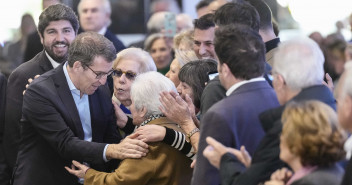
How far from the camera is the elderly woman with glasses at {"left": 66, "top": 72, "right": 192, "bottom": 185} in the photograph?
4605 millimetres

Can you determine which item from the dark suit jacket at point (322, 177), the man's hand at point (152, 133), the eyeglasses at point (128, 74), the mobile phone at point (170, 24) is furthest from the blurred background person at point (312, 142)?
the mobile phone at point (170, 24)

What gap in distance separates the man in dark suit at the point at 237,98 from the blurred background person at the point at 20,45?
7.36 m

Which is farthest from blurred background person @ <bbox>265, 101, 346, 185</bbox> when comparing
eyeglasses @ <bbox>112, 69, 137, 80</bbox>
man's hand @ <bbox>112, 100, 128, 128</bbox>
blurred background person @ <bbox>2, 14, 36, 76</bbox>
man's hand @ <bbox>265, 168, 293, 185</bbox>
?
blurred background person @ <bbox>2, 14, 36, 76</bbox>

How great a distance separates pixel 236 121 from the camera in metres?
4.00

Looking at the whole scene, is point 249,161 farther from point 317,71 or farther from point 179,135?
point 179,135

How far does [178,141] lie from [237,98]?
731 mm

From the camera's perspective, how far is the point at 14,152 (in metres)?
6.03

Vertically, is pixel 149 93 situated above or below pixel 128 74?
above

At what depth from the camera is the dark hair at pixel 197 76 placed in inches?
204

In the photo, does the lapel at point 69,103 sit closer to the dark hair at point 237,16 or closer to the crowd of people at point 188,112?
the crowd of people at point 188,112

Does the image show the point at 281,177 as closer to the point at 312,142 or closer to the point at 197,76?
the point at 312,142

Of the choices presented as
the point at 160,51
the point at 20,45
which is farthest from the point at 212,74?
the point at 20,45

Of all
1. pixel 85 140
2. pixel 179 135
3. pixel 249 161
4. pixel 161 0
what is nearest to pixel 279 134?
pixel 249 161

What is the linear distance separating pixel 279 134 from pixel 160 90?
121cm
